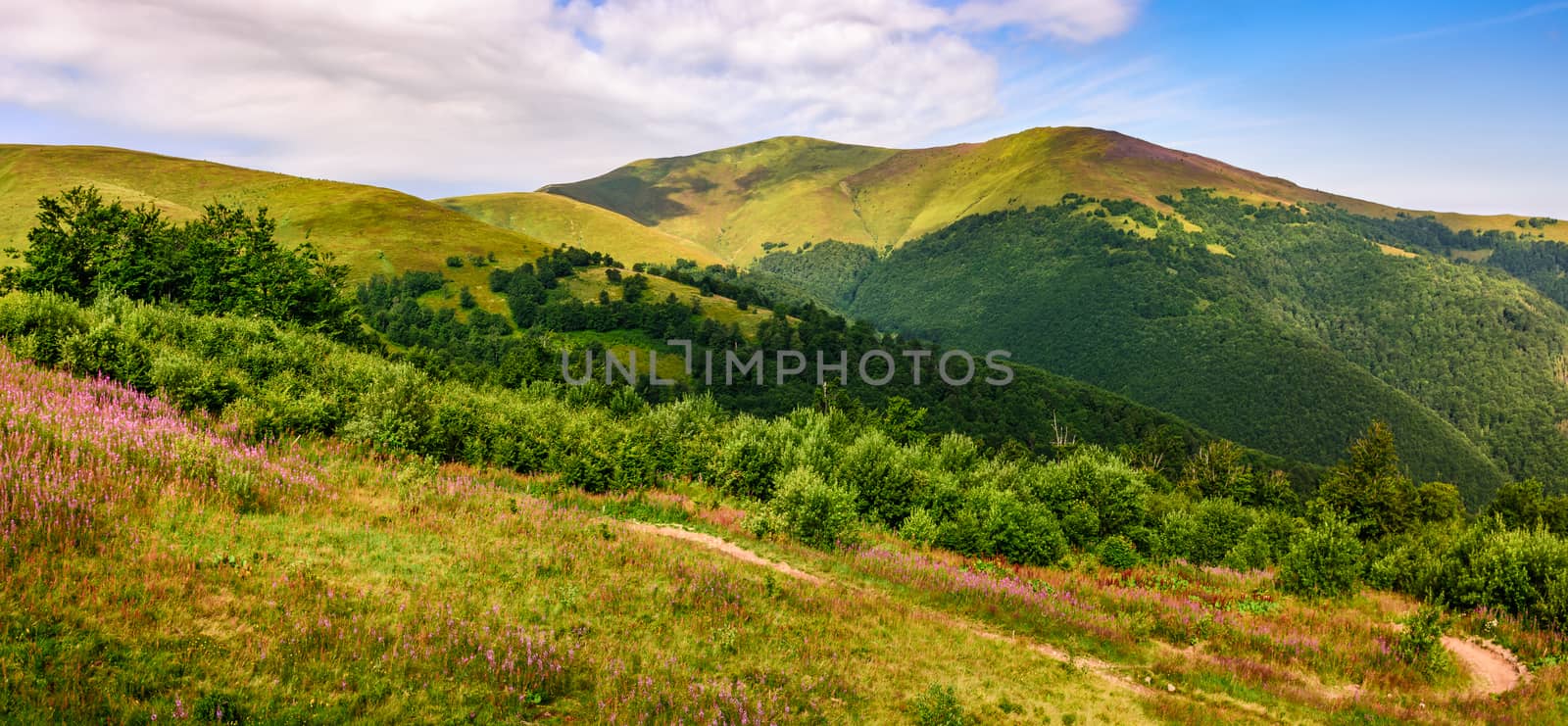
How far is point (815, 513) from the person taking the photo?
23.8m

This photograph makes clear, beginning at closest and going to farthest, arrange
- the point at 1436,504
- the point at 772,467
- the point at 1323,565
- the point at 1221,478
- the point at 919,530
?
the point at 1323,565, the point at 919,530, the point at 772,467, the point at 1436,504, the point at 1221,478

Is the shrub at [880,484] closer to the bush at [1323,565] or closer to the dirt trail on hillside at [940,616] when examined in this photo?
the dirt trail on hillside at [940,616]

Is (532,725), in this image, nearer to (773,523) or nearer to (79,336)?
(773,523)

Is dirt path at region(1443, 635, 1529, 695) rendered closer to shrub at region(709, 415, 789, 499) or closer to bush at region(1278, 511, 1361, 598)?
bush at region(1278, 511, 1361, 598)

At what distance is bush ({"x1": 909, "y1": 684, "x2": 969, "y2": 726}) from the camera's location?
11078mm

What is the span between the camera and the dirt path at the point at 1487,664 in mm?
16500

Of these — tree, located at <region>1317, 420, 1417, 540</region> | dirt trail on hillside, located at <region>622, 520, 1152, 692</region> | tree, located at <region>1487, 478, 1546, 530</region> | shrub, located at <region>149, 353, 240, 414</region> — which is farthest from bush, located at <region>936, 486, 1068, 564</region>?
tree, located at <region>1487, 478, 1546, 530</region>

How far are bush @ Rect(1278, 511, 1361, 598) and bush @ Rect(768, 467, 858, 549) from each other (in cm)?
1571

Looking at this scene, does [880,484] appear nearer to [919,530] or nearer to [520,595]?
[919,530]

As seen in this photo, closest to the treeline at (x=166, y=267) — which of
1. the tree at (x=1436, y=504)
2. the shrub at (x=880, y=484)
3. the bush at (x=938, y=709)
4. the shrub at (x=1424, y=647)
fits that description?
the shrub at (x=880, y=484)

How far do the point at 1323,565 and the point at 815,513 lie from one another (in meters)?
17.8

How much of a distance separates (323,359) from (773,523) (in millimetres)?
21761

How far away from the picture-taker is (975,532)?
26375 mm

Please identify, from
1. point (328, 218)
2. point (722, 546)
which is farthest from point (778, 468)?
point (328, 218)
